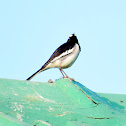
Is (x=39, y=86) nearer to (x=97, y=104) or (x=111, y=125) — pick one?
(x=97, y=104)

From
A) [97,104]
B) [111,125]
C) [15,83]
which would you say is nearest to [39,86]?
[15,83]

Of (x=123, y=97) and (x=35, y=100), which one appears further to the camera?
(x=123, y=97)

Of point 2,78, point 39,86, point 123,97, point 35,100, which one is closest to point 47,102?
point 35,100

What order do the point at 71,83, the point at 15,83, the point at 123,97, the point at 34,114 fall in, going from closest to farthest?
the point at 34,114
the point at 15,83
the point at 71,83
the point at 123,97

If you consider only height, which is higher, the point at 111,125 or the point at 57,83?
the point at 57,83

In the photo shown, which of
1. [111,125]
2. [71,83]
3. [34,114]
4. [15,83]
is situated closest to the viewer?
[34,114]

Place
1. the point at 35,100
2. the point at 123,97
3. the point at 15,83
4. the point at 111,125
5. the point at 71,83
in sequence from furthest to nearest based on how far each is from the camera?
the point at 123,97, the point at 71,83, the point at 15,83, the point at 35,100, the point at 111,125

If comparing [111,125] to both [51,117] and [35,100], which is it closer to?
[51,117]

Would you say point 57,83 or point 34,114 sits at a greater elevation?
point 57,83

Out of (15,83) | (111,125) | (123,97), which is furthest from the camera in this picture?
(123,97)
